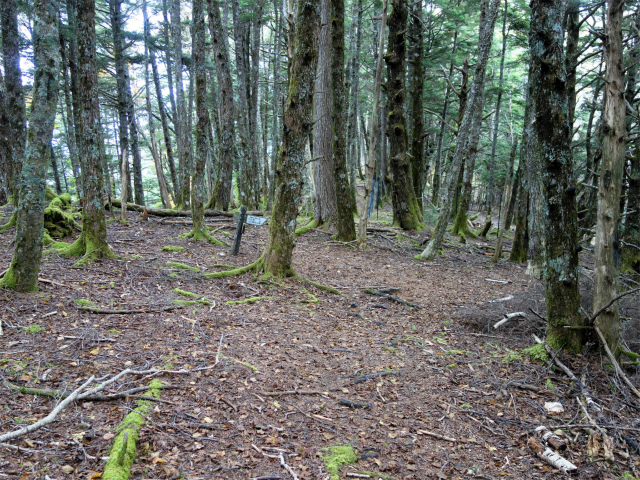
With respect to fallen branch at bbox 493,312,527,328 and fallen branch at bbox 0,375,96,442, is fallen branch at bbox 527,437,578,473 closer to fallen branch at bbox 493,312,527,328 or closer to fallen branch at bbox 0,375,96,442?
fallen branch at bbox 493,312,527,328

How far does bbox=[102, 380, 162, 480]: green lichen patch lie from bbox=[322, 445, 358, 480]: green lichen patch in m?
1.39

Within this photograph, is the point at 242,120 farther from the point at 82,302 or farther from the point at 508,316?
the point at 508,316

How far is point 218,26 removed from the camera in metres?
11.3

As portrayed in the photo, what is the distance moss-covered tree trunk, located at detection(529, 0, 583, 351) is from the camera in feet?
14.4

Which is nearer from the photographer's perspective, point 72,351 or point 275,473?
point 275,473

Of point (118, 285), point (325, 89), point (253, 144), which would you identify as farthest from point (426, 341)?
point (253, 144)

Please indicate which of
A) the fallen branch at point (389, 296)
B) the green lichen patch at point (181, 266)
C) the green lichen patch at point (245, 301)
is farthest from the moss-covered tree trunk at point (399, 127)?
the green lichen patch at point (245, 301)

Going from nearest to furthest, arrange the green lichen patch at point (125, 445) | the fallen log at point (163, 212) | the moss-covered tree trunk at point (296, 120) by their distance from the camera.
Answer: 1. the green lichen patch at point (125, 445)
2. the moss-covered tree trunk at point (296, 120)
3. the fallen log at point (163, 212)

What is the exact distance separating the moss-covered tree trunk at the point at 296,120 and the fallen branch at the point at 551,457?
473 centimetres

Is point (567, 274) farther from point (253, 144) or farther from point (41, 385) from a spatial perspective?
point (253, 144)

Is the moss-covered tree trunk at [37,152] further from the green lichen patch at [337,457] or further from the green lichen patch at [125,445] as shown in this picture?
the green lichen patch at [337,457]

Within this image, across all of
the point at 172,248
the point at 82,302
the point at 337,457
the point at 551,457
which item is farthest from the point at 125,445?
the point at 172,248

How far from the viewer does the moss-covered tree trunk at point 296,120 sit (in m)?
6.54

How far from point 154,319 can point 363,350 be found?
2.85 meters
